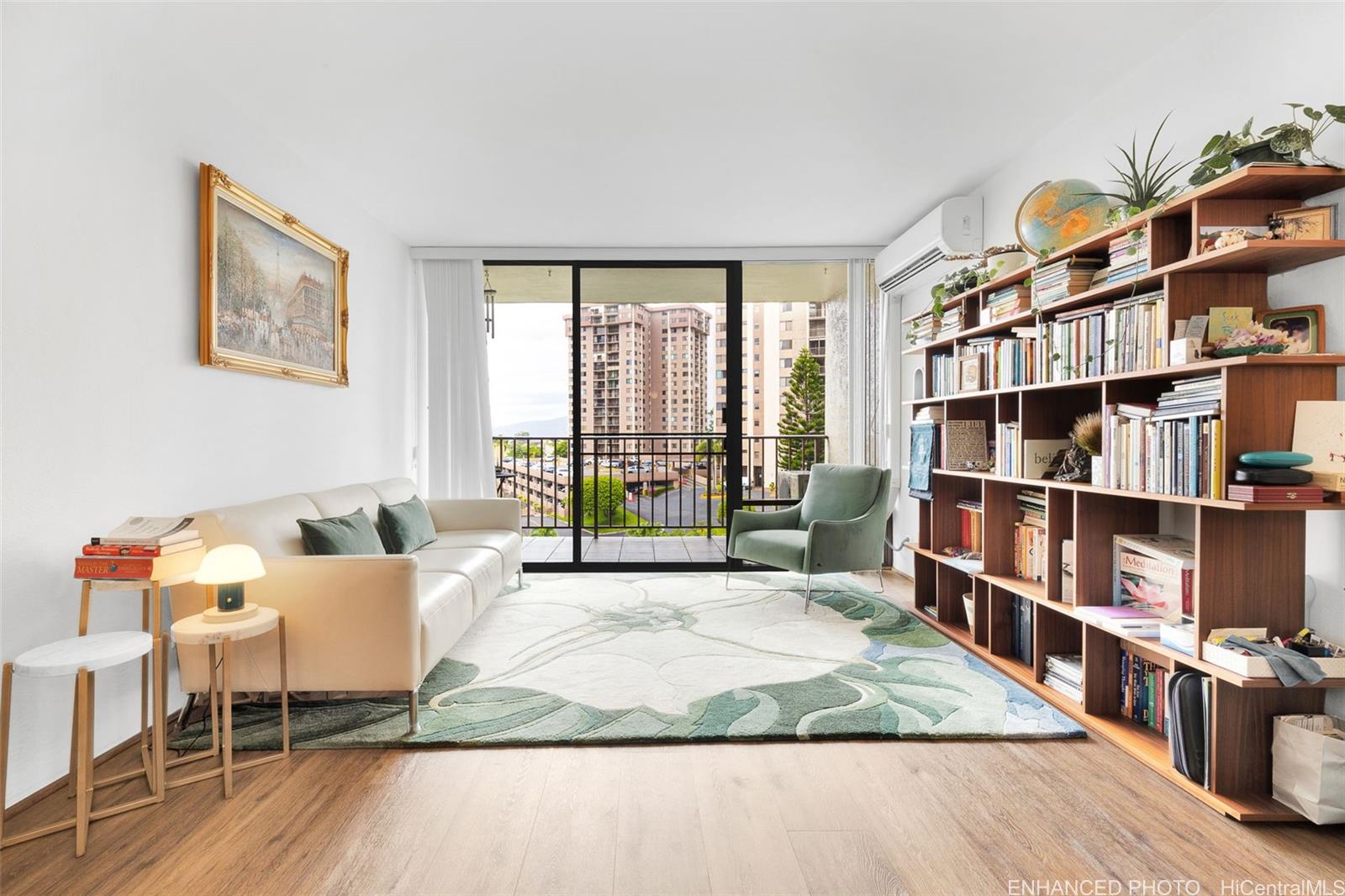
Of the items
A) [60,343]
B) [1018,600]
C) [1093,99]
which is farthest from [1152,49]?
[60,343]

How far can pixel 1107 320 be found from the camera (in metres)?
2.37

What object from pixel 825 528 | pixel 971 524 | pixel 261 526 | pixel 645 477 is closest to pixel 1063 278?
pixel 971 524

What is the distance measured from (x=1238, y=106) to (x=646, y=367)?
16.4 ft

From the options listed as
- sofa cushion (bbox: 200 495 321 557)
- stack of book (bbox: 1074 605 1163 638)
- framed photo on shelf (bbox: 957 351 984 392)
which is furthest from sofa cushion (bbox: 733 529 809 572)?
sofa cushion (bbox: 200 495 321 557)

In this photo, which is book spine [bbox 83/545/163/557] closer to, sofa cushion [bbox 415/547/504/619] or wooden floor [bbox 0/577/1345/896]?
wooden floor [bbox 0/577/1345/896]

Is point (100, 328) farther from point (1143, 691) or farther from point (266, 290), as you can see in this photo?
point (1143, 691)

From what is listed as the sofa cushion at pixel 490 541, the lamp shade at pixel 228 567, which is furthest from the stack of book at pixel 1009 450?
the lamp shade at pixel 228 567

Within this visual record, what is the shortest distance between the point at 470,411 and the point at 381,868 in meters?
3.87

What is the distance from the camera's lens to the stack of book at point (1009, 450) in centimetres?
291

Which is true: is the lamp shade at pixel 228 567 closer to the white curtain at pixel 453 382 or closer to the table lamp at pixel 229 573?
the table lamp at pixel 229 573

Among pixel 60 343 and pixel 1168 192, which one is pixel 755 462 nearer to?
pixel 1168 192

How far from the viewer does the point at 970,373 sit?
3357mm

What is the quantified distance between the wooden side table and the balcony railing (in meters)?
3.96

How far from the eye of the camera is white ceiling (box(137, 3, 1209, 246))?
228 cm
